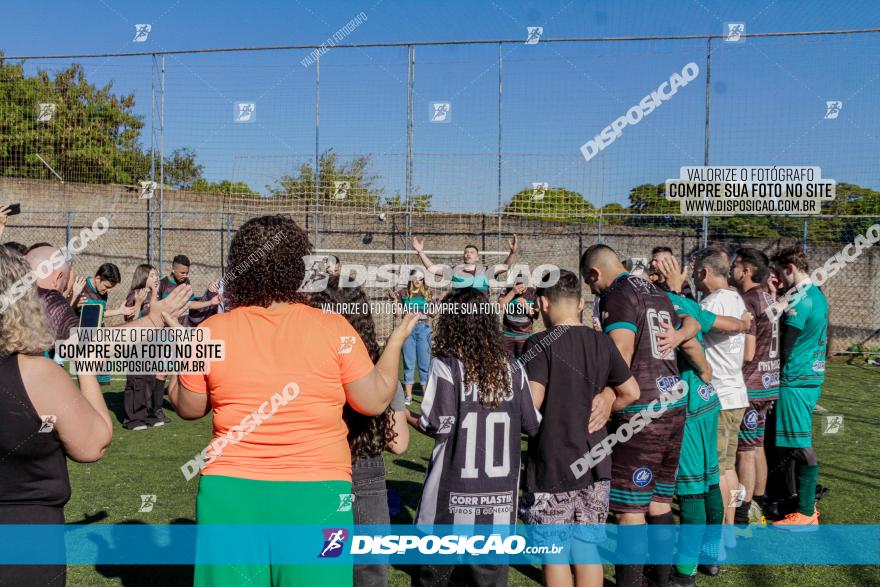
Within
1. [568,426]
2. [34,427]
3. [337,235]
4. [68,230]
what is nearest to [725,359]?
[568,426]

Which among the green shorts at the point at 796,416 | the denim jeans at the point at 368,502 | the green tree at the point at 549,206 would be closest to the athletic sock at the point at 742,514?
the green shorts at the point at 796,416

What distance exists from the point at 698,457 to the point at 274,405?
326cm

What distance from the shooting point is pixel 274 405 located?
2285 millimetres

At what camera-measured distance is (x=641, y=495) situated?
3.94 m

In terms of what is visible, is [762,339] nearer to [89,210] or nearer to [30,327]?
[30,327]

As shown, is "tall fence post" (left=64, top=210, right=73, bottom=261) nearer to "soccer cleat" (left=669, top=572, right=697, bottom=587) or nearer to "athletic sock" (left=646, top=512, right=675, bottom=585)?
"athletic sock" (left=646, top=512, right=675, bottom=585)

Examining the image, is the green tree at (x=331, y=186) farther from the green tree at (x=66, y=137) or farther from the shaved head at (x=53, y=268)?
the shaved head at (x=53, y=268)

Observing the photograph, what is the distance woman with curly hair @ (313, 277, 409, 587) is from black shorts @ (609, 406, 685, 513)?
58.6 inches

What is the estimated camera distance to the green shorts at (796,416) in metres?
5.58

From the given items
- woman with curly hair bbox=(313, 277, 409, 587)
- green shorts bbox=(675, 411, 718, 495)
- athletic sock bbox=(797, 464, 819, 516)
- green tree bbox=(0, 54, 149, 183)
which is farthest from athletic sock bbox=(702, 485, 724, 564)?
green tree bbox=(0, 54, 149, 183)

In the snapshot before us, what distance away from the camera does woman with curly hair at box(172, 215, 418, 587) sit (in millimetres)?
2213

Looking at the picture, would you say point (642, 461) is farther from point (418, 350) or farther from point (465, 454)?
point (418, 350)

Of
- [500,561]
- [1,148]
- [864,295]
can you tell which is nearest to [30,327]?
[500,561]

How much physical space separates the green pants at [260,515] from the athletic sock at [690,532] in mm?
2834
